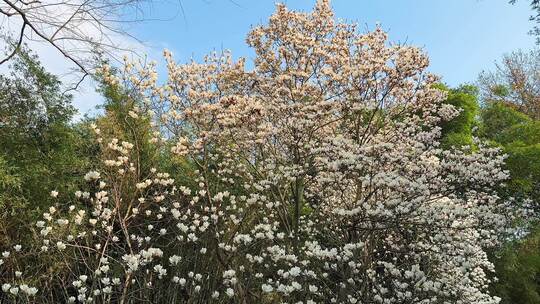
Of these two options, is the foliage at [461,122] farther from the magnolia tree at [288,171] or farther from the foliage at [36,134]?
the foliage at [36,134]

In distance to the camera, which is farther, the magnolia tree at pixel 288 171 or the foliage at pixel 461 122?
the foliage at pixel 461 122

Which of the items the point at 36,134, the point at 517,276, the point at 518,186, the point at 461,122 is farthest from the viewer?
the point at 461,122

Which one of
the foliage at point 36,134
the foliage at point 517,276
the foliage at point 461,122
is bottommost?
the foliage at point 517,276

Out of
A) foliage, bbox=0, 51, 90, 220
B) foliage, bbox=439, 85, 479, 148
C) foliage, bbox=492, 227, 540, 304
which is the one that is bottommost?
foliage, bbox=492, 227, 540, 304

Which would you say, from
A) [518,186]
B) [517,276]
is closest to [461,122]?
[518,186]

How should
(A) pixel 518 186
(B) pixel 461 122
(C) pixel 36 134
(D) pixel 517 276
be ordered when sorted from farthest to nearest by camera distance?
(B) pixel 461 122, (A) pixel 518 186, (D) pixel 517 276, (C) pixel 36 134

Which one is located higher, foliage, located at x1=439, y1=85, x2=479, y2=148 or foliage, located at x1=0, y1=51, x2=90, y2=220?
foliage, located at x1=439, y1=85, x2=479, y2=148

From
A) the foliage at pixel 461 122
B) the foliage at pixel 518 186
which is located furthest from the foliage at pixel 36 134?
the foliage at pixel 461 122

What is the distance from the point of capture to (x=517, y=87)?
2086cm

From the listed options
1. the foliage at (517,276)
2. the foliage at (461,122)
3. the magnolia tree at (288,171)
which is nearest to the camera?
the magnolia tree at (288,171)

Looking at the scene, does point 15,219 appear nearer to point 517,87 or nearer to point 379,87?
point 379,87

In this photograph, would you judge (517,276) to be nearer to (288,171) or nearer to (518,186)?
(518,186)

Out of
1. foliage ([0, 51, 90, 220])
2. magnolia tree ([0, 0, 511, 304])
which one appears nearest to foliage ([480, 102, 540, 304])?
magnolia tree ([0, 0, 511, 304])

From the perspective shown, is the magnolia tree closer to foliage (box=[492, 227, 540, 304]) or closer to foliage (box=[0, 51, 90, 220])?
foliage (box=[0, 51, 90, 220])
